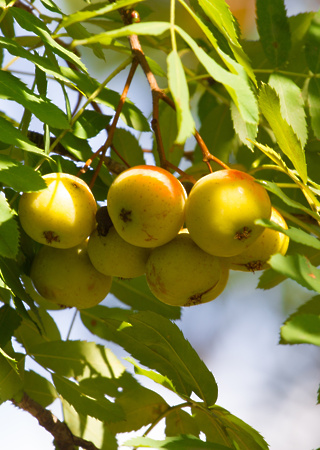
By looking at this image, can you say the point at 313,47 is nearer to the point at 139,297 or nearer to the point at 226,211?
the point at 226,211

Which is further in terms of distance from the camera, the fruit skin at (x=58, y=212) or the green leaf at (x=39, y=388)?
the green leaf at (x=39, y=388)

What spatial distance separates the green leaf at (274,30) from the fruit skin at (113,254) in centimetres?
67

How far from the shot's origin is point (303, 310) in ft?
5.52

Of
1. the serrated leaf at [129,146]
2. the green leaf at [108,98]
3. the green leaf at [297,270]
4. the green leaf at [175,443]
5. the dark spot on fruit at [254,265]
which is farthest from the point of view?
the serrated leaf at [129,146]

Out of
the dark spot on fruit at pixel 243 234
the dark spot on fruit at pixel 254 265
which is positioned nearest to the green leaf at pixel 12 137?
the dark spot on fruit at pixel 243 234

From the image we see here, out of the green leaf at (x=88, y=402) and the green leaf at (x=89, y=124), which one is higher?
the green leaf at (x=89, y=124)

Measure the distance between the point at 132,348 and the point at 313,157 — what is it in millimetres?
763

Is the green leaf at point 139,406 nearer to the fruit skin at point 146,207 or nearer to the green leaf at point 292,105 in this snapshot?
the fruit skin at point 146,207

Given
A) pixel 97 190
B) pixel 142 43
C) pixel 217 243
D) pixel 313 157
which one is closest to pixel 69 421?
pixel 97 190

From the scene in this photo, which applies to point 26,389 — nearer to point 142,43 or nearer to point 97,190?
point 97,190

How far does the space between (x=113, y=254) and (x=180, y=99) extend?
1.81 ft

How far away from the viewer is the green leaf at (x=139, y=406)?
5.34ft

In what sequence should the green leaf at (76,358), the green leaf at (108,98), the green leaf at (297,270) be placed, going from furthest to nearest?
the green leaf at (76,358)
the green leaf at (108,98)
the green leaf at (297,270)

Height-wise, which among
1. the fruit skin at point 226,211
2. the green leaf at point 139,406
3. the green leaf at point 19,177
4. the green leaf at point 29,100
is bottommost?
the green leaf at point 139,406
